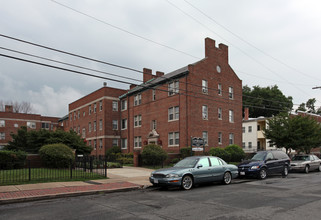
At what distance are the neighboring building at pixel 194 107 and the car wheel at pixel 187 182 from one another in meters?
15.1

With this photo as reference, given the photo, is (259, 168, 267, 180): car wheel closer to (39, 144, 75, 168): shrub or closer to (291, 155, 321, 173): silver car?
(291, 155, 321, 173): silver car

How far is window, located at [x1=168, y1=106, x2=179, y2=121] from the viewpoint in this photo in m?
30.6

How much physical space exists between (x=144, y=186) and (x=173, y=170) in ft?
6.13

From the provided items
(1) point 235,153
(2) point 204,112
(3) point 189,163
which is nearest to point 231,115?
(2) point 204,112

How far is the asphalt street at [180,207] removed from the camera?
7684 millimetres

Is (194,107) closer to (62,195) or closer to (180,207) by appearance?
(62,195)

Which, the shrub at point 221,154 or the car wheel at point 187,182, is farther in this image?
the shrub at point 221,154

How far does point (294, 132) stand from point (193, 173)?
18.4 m

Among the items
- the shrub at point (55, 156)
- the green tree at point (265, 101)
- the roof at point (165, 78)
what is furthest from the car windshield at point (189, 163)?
the green tree at point (265, 101)

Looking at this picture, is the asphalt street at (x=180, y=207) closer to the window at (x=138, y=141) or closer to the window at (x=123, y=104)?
the window at (x=138, y=141)

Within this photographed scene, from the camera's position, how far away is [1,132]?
58.6 m

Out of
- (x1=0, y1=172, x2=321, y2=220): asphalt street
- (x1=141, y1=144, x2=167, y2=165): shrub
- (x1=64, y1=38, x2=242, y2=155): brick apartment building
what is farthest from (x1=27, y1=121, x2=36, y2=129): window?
(x1=0, y1=172, x2=321, y2=220): asphalt street

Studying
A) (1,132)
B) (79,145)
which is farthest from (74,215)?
(1,132)

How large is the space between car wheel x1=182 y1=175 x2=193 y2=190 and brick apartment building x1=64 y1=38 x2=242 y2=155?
1219 centimetres
